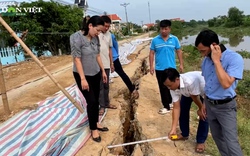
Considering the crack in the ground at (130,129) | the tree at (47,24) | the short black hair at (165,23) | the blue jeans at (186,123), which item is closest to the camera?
the blue jeans at (186,123)

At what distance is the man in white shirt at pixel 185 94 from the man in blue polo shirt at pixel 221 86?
295mm

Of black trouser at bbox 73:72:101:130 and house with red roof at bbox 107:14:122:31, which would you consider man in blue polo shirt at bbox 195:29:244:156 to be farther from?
house with red roof at bbox 107:14:122:31

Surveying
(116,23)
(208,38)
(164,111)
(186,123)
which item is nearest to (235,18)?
(116,23)

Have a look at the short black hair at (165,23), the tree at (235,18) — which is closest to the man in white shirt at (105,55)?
the short black hair at (165,23)

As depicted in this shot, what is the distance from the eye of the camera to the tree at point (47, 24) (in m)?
15.0

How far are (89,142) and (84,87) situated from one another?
0.78m

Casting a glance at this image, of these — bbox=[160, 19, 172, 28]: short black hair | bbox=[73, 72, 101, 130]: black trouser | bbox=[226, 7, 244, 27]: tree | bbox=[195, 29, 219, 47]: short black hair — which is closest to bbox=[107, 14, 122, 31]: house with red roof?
bbox=[226, 7, 244, 27]: tree

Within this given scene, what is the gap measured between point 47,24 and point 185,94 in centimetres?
1455

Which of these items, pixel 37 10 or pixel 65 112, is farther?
pixel 37 10

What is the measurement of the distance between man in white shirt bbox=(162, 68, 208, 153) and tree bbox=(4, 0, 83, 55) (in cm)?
1277

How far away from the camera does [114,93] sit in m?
5.88

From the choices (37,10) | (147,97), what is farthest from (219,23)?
(147,97)

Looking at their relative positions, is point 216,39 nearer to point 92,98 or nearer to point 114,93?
point 92,98

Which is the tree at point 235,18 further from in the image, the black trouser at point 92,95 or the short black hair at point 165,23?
the black trouser at point 92,95
